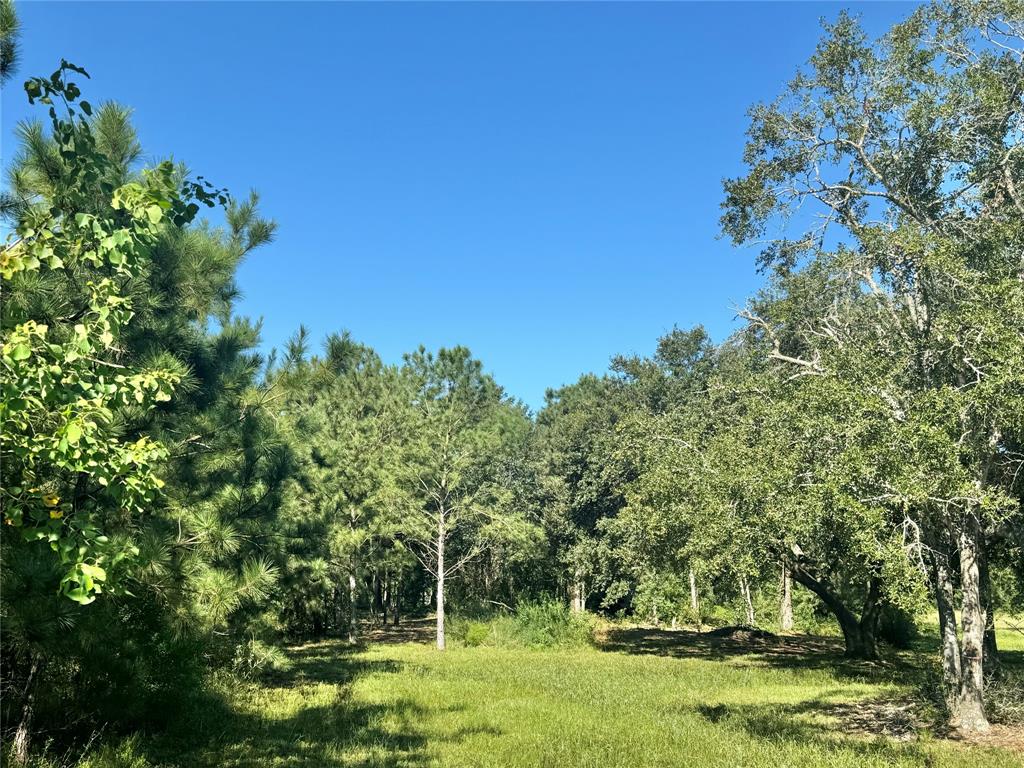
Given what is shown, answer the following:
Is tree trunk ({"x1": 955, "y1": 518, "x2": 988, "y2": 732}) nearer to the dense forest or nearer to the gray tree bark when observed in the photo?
the dense forest

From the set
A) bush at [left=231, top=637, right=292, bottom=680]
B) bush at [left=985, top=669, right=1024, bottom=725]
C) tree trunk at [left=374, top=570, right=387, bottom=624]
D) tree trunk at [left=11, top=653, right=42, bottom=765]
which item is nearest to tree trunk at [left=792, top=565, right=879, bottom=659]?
bush at [left=985, top=669, right=1024, bottom=725]

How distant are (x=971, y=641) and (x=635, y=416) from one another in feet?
41.6

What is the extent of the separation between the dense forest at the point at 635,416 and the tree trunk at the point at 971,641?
0.04m

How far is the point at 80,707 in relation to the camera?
25.7 feet

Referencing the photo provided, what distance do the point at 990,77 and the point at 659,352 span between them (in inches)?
1466

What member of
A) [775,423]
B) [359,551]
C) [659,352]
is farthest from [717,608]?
[775,423]

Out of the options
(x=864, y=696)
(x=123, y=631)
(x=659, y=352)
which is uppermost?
(x=659, y=352)

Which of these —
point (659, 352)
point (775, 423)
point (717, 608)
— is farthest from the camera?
point (659, 352)

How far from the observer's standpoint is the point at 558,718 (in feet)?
38.3

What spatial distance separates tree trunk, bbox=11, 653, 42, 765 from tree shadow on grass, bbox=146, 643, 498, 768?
1.48m

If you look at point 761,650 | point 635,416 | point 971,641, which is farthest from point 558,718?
point 761,650

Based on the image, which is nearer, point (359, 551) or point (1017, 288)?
point (1017, 288)

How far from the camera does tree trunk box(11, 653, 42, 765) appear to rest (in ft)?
22.0

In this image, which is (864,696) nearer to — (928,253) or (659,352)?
(928,253)
